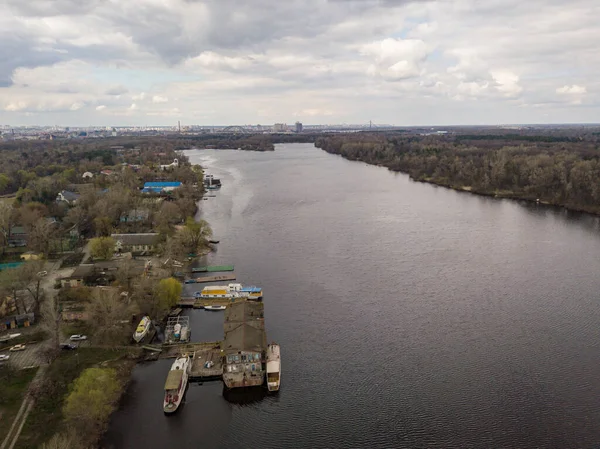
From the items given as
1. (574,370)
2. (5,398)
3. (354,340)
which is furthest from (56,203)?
(574,370)

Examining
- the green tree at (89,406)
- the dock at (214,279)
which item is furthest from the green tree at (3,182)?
the green tree at (89,406)

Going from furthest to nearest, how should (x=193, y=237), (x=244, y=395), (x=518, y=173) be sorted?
1. (x=518, y=173)
2. (x=193, y=237)
3. (x=244, y=395)

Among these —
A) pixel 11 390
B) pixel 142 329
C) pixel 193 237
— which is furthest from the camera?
pixel 193 237

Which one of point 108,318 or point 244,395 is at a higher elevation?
point 108,318

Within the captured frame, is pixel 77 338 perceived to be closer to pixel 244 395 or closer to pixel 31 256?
pixel 244 395

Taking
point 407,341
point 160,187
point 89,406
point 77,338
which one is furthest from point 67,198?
point 407,341

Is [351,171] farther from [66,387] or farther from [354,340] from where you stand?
[66,387]
